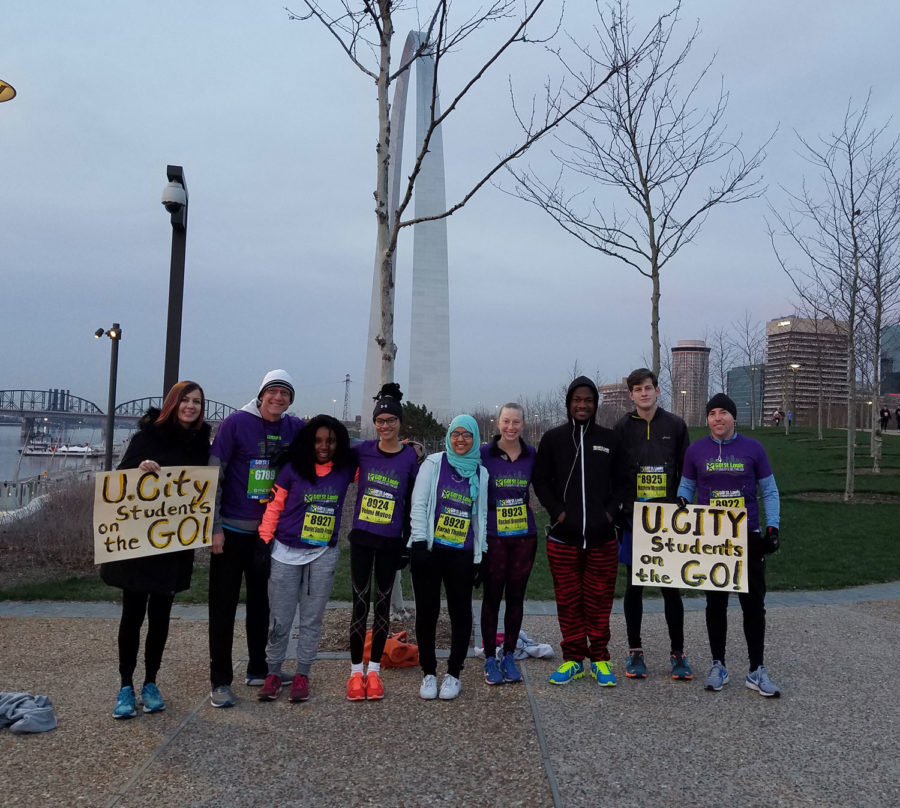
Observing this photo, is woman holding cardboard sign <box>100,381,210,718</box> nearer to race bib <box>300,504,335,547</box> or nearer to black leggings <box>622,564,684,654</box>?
race bib <box>300,504,335,547</box>

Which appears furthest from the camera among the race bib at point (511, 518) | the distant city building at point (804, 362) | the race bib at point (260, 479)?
the distant city building at point (804, 362)

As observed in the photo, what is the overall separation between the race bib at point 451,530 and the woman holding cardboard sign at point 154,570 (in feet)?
4.84

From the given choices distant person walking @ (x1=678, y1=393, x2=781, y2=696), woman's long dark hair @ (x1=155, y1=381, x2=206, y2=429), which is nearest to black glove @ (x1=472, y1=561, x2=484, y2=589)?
distant person walking @ (x1=678, y1=393, x2=781, y2=696)

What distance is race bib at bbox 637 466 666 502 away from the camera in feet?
15.8

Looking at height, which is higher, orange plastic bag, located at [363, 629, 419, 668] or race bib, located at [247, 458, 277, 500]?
race bib, located at [247, 458, 277, 500]

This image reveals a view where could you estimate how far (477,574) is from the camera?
4609 mm

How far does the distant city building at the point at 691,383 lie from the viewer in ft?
150

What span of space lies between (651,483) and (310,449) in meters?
2.27

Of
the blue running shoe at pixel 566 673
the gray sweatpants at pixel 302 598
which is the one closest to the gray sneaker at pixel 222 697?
the gray sweatpants at pixel 302 598

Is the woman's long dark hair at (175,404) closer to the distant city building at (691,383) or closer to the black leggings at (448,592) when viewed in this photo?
the black leggings at (448,592)

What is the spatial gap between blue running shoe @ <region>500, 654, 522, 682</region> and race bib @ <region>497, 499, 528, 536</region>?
2.75ft

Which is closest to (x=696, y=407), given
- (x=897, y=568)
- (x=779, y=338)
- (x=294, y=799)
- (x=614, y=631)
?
(x=779, y=338)

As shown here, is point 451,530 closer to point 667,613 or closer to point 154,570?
point 667,613

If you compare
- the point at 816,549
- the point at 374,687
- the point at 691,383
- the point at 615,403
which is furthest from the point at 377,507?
the point at 691,383
